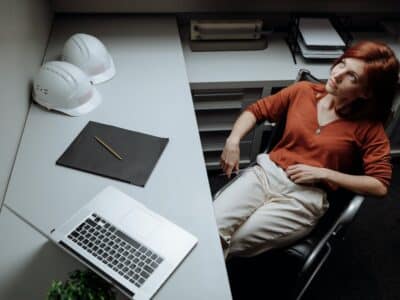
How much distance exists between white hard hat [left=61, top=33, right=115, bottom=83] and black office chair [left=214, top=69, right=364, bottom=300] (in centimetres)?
66

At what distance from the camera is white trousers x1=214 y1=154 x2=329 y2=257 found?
123 centimetres

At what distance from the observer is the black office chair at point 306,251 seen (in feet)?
3.72

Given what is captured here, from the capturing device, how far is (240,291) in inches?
61.6

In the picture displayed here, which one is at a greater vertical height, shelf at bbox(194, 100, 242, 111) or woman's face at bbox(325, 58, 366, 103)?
woman's face at bbox(325, 58, 366, 103)

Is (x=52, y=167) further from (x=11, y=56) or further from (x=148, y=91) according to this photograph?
(x=148, y=91)

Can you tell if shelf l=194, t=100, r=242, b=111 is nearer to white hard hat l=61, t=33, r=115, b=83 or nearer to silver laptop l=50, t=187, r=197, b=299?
white hard hat l=61, t=33, r=115, b=83

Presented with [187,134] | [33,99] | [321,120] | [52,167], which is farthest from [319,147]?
[33,99]

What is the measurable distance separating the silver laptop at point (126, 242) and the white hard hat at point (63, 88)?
43 cm

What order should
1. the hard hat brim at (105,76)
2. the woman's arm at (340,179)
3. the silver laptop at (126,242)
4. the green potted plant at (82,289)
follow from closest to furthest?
the green potted plant at (82,289)
the silver laptop at (126,242)
the woman's arm at (340,179)
the hard hat brim at (105,76)

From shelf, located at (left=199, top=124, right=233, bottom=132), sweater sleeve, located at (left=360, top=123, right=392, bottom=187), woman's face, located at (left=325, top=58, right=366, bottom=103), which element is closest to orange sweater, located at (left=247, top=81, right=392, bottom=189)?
sweater sleeve, located at (left=360, top=123, right=392, bottom=187)

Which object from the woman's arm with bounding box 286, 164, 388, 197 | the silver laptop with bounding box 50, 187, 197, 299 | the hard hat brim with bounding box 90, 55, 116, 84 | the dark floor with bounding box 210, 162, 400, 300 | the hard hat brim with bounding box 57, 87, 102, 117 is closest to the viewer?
the silver laptop with bounding box 50, 187, 197, 299

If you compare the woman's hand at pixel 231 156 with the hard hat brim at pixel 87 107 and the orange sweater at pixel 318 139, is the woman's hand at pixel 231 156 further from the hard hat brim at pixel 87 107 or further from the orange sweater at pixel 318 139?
the hard hat brim at pixel 87 107

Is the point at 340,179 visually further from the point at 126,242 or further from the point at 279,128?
the point at 126,242

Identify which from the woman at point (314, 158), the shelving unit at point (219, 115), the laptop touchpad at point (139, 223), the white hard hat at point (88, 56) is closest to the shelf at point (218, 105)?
the shelving unit at point (219, 115)
